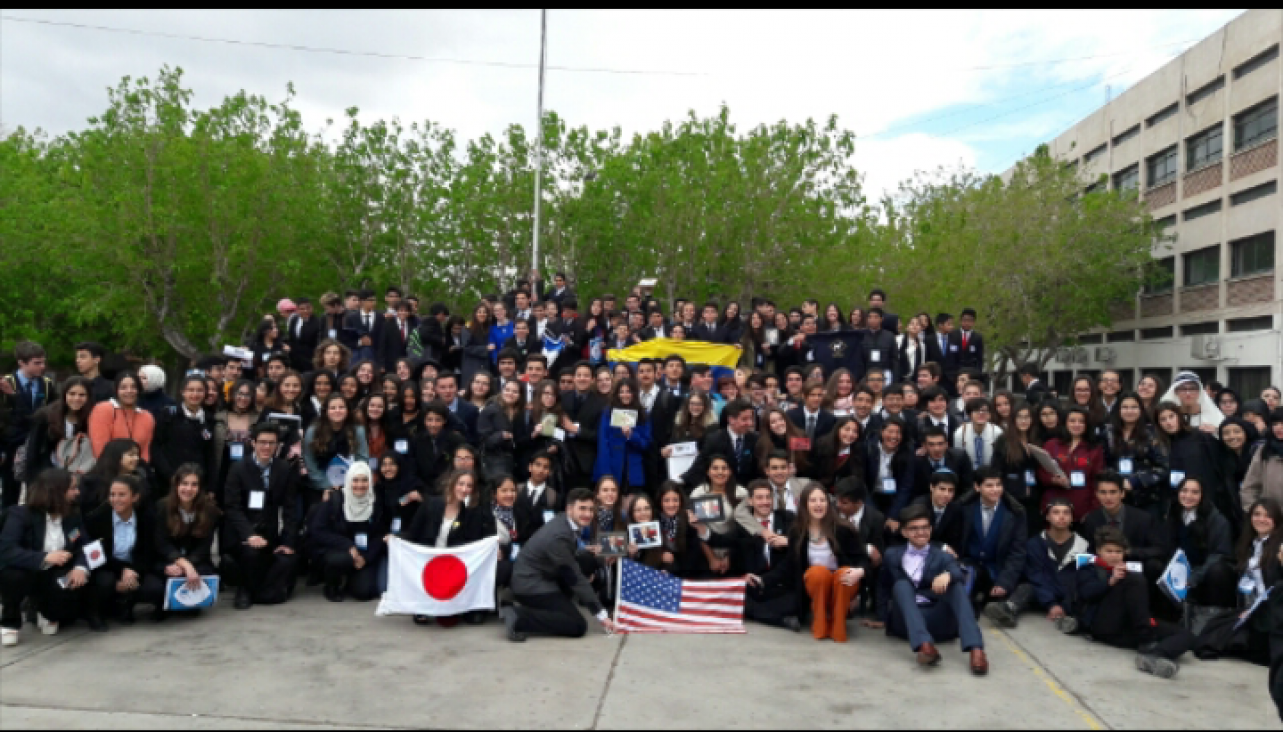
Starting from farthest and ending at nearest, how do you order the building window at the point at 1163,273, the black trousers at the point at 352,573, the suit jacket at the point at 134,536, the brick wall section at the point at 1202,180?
the building window at the point at 1163,273 → the brick wall section at the point at 1202,180 → the black trousers at the point at 352,573 → the suit jacket at the point at 134,536

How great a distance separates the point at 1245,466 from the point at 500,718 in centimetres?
730

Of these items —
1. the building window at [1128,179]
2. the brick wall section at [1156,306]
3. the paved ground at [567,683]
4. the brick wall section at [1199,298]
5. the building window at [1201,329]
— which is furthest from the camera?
the building window at [1128,179]

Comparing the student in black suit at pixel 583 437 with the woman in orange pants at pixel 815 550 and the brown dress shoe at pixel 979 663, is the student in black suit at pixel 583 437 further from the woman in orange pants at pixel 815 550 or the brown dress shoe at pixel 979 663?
the brown dress shoe at pixel 979 663

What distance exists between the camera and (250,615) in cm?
768

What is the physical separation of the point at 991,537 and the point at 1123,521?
1145 millimetres

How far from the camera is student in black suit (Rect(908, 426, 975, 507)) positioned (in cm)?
848

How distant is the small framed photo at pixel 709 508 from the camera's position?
808cm

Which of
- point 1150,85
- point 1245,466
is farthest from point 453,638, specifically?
point 1150,85

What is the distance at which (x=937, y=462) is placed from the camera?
8.54 meters

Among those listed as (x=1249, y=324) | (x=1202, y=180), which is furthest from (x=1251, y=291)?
(x=1202, y=180)

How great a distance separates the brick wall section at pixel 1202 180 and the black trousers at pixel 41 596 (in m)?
37.2

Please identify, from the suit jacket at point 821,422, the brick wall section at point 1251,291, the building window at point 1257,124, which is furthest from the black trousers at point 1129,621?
the building window at point 1257,124

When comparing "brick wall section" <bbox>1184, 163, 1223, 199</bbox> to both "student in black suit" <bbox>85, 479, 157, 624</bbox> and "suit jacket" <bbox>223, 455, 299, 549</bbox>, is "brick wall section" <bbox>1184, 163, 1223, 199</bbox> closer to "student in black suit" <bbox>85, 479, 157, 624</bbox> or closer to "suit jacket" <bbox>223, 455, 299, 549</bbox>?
"suit jacket" <bbox>223, 455, 299, 549</bbox>

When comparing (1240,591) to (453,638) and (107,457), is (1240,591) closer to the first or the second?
(453,638)
